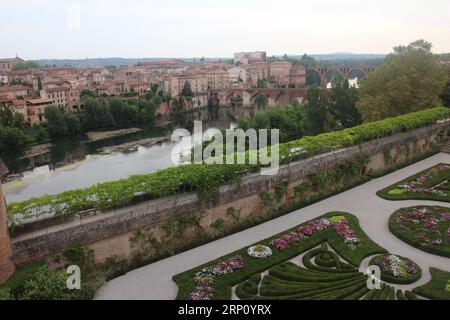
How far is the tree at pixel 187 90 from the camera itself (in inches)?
3210

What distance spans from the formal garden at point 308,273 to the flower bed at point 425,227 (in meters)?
1.44

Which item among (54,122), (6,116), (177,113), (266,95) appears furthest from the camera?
(266,95)

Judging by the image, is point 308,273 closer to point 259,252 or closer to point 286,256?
point 286,256

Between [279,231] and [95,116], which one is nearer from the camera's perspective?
[279,231]

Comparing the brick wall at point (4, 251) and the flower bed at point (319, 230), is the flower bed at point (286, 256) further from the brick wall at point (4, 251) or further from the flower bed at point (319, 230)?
the brick wall at point (4, 251)

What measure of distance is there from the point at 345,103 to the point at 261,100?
45724 millimetres

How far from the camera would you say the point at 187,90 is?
82812 mm

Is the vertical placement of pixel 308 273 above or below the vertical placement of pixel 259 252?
below

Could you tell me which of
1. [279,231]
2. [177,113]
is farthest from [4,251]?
[177,113]

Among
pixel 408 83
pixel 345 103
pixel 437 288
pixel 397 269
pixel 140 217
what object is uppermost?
pixel 408 83

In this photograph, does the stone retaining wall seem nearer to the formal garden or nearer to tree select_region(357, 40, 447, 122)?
the formal garden

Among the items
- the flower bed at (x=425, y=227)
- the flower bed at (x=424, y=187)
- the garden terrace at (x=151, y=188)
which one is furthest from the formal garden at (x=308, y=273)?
the flower bed at (x=424, y=187)

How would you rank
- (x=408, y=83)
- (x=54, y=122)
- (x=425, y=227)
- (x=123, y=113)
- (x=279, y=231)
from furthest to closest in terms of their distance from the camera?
(x=123, y=113), (x=54, y=122), (x=408, y=83), (x=279, y=231), (x=425, y=227)
